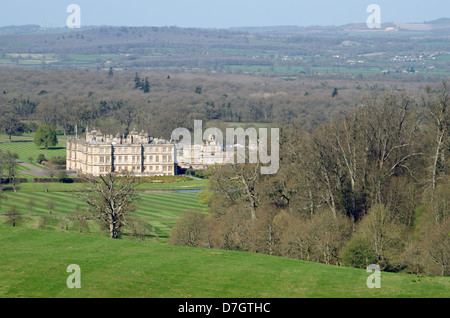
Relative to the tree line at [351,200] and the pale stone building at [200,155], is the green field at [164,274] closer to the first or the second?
the tree line at [351,200]

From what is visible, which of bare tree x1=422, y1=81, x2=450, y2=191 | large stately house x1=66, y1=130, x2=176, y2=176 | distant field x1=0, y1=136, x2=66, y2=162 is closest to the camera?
bare tree x1=422, y1=81, x2=450, y2=191

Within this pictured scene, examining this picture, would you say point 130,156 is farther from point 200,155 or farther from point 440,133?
point 440,133

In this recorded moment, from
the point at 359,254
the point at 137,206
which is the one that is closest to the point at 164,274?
the point at 359,254

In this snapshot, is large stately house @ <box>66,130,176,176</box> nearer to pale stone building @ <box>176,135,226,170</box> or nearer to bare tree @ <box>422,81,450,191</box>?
pale stone building @ <box>176,135,226,170</box>

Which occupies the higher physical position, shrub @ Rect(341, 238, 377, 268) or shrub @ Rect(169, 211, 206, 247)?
shrub @ Rect(341, 238, 377, 268)

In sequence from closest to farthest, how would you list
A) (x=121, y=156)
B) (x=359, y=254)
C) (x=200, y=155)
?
1. (x=359, y=254)
2. (x=121, y=156)
3. (x=200, y=155)

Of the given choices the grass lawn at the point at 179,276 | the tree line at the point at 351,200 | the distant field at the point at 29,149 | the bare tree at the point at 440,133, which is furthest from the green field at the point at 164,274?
the distant field at the point at 29,149

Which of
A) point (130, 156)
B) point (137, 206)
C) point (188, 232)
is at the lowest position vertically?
point (130, 156)

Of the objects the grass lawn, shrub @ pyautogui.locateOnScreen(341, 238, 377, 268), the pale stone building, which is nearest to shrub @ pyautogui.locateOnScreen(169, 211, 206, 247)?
shrub @ pyautogui.locateOnScreen(341, 238, 377, 268)
